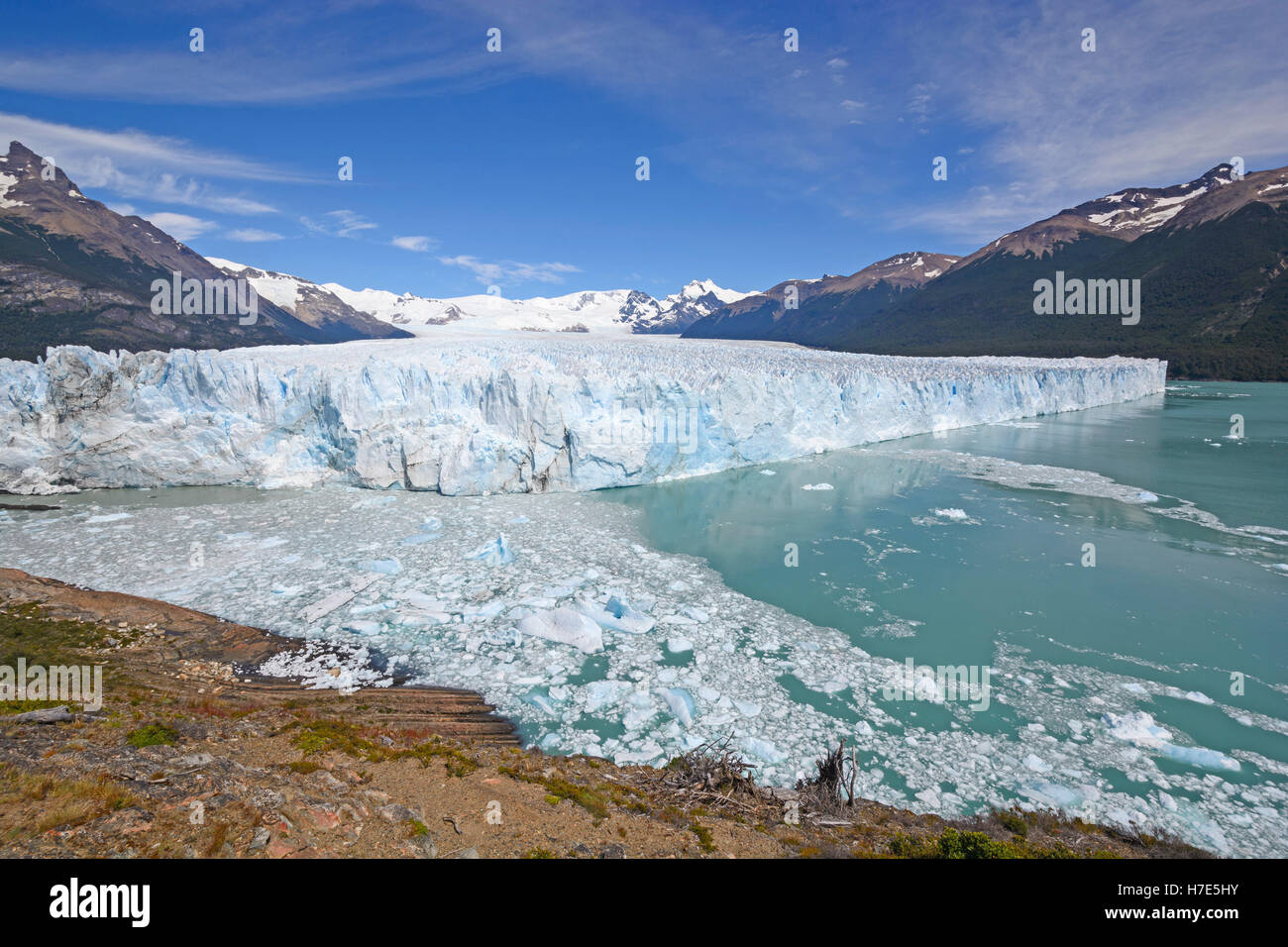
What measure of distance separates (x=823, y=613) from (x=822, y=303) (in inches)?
5636

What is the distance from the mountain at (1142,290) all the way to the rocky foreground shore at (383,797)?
65.8m

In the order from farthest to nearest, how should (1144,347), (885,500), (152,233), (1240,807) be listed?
(152,233), (1144,347), (885,500), (1240,807)

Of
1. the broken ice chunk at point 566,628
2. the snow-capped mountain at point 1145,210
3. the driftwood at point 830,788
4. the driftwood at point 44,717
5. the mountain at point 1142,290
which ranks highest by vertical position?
the snow-capped mountain at point 1145,210

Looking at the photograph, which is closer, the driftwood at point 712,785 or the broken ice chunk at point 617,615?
the driftwood at point 712,785

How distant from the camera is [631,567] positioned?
31.2ft

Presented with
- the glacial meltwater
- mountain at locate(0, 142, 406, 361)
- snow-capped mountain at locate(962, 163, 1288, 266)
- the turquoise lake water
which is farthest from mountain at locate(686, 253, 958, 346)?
the glacial meltwater

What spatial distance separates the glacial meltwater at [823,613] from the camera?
16.9 feet

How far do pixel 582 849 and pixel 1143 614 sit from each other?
334 inches

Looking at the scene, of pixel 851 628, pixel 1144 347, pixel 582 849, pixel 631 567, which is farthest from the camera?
pixel 1144 347

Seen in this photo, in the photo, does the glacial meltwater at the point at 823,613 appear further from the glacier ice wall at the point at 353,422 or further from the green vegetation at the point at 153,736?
the green vegetation at the point at 153,736

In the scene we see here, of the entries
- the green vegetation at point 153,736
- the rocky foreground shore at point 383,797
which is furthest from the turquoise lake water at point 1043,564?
the green vegetation at point 153,736

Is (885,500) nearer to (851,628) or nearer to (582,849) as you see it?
(851,628)

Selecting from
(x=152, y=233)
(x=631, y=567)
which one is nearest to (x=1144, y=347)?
(x=631, y=567)

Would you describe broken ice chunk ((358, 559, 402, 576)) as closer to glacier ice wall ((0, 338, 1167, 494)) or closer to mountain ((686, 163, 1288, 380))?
glacier ice wall ((0, 338, 1167, 494))
